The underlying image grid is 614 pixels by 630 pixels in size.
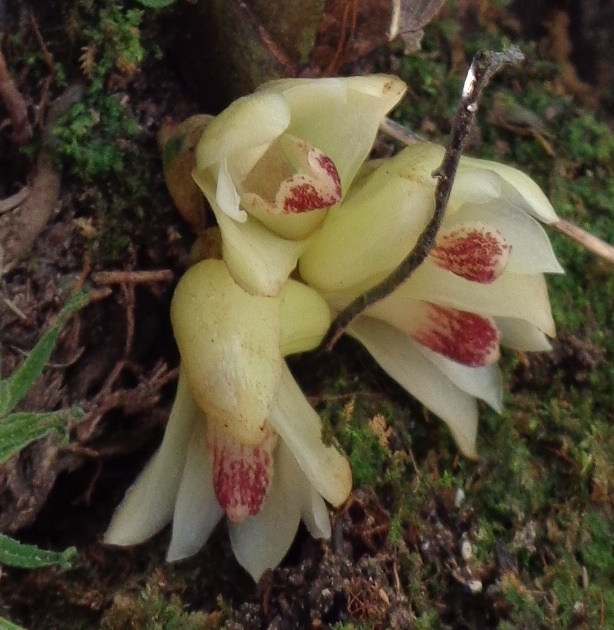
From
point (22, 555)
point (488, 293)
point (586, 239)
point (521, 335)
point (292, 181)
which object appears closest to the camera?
point (22, 555)

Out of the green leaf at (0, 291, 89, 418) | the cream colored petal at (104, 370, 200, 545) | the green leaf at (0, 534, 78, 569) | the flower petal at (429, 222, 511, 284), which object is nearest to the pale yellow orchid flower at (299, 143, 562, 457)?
the flower petal at (429, 222, 511, 284)

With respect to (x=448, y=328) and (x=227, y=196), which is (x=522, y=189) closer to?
(x=448, y=328)

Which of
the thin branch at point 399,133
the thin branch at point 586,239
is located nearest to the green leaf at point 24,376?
the thin branch at point 399,133

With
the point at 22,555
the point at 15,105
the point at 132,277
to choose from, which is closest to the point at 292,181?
the point at 132,277

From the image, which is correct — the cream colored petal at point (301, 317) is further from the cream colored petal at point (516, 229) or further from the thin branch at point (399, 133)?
the thin branch at point (399, 133)

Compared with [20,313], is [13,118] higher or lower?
higher

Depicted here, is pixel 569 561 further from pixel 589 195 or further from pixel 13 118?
pixel 13 118

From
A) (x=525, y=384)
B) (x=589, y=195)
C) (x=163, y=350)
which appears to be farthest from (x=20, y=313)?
(x=589, y=195)
